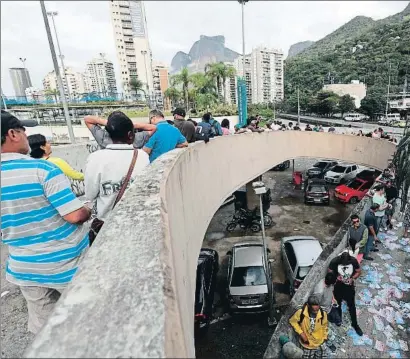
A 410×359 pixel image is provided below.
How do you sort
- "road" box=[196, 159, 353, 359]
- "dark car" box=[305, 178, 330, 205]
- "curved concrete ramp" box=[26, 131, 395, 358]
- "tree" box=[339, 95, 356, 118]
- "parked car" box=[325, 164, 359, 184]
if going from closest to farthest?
"curved concrete ramp" box=[26, 131, 395, 358], "road" box=[196, 159, 353, 359], "dark car" box=[305, 178, 330, 205], "parked car" box=[325, 164, 359, 184], "tree" box=[339, 95, 356, 118]

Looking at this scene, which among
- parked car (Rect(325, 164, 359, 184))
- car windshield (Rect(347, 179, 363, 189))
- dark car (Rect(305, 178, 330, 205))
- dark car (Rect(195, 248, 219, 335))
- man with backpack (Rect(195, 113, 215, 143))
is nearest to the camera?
man with backpack (Rect(195, 113, 215, 143))

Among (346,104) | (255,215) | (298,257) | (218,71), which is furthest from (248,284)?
(346,104)

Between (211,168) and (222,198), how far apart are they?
1.19m

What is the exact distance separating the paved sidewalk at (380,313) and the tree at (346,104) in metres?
54.4

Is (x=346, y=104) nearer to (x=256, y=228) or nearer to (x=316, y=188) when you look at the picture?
(x=316, y=188)

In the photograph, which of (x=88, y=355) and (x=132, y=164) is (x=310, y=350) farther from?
(x=88, y=355)

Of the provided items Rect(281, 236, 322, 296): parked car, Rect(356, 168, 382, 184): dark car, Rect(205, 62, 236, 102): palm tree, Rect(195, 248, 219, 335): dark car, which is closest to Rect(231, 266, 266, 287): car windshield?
Rect(195, 248, 219, 335): dark car

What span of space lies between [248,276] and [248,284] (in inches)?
10.4

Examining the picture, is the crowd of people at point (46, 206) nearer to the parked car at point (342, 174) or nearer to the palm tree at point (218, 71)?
the parked car at point (342, 174)

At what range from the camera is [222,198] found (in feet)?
23.4

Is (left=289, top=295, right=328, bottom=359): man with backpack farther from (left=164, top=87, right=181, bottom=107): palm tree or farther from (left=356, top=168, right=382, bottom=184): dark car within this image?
(left=164, top=87, right=181, bottom=107): palm tree

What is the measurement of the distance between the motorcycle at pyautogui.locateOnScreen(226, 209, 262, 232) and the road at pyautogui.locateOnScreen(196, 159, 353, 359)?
36 cm

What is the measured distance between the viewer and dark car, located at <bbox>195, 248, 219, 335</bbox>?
23.3 ft

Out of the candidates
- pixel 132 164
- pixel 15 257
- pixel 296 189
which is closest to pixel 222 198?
pixel 132 164
